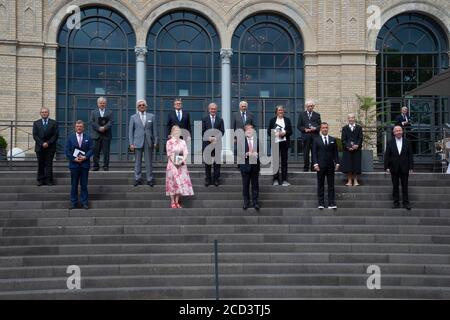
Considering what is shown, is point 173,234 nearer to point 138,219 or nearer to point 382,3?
point 138,219

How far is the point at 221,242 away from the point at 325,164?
3.00 metres

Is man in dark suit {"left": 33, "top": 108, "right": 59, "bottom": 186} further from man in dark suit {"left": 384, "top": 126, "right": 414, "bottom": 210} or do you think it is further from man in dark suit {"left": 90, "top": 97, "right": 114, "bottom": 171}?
man in dark suit {"left": 384, "top": 126, "right": 414, "bottom": 210}

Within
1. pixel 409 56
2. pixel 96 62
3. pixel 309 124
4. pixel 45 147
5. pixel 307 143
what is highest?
pixel 409 56

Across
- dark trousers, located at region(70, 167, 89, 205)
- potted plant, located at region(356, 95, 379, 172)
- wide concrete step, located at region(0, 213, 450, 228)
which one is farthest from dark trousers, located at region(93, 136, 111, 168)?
potted plant, located at region(356, 95, 379, 172)

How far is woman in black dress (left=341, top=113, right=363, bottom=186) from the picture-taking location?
15.5 meters

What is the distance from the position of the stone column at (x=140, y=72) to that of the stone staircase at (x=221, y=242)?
8225 millimetres

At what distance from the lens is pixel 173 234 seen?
13.0 meters

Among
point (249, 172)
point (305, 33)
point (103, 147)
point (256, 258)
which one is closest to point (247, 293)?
point (256, 258)

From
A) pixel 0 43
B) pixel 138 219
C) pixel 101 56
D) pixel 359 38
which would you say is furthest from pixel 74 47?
pixel 138 219

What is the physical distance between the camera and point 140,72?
76.8 feet

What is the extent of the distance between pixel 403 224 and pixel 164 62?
12.7m

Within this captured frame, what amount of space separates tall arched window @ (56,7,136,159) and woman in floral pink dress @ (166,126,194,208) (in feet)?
29.8

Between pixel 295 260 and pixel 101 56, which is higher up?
pixel 101 56

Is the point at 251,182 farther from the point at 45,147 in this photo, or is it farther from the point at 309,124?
the point at 45,147
